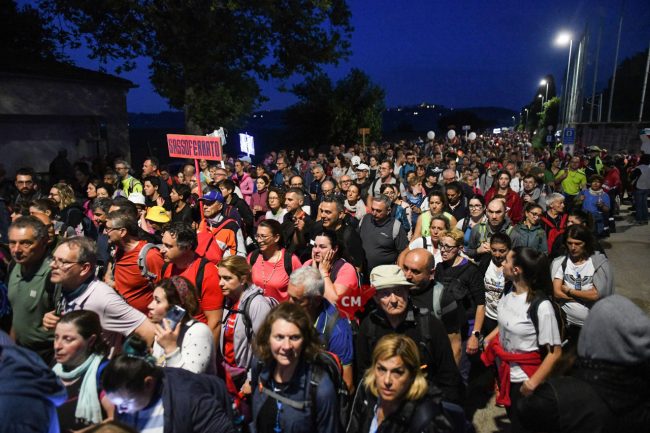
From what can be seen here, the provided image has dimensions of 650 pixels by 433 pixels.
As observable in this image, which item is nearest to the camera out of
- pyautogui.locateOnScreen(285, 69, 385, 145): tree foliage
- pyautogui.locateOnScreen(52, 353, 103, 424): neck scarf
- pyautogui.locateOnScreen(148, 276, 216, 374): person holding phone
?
pyautogui.locateOnScreen(52, 353, 103, 424): neck scarf

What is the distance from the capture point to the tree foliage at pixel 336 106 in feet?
111

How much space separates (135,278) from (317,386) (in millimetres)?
2352

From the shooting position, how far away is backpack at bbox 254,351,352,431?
2.61 m

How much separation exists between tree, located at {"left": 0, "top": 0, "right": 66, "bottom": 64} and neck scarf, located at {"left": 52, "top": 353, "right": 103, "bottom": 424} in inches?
A: 970

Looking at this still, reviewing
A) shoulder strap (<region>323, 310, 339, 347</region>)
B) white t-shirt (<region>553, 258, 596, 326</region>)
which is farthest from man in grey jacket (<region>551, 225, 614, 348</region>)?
shoulder strap (<region>323, 310, 339, 347</region>)

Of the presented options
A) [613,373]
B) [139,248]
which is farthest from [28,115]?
[613,373]

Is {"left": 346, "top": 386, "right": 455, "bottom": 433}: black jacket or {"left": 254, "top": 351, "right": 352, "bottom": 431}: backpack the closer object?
{"left": 346, "top": 386, "right": 455, "bottom": 433}: black jacket

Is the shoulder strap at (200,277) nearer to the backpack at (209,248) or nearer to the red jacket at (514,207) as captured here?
the backpack at (209,248)

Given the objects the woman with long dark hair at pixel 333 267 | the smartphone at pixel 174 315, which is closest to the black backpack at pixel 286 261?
the woman with long dark hair at pixel 333 267

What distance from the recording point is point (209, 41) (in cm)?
1845

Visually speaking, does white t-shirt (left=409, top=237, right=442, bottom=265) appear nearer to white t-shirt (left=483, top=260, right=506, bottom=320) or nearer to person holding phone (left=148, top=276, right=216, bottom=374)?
white t-shirt (left=483, top=260, right=506, bottom=320)

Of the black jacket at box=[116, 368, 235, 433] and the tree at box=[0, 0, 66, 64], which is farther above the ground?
the tree at box=[0, 0, 66, 64]

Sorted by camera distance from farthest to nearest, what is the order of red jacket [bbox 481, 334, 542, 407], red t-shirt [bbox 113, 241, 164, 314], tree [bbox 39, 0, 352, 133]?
tree [bbox 39, 0, 352, 133] → red t-shirt [bbox 113, 241, 164, 314] → red jacket [bbox 481, 334, 542, 407]

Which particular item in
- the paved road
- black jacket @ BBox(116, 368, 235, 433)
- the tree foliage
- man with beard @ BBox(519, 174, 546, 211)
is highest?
the tree foliage
